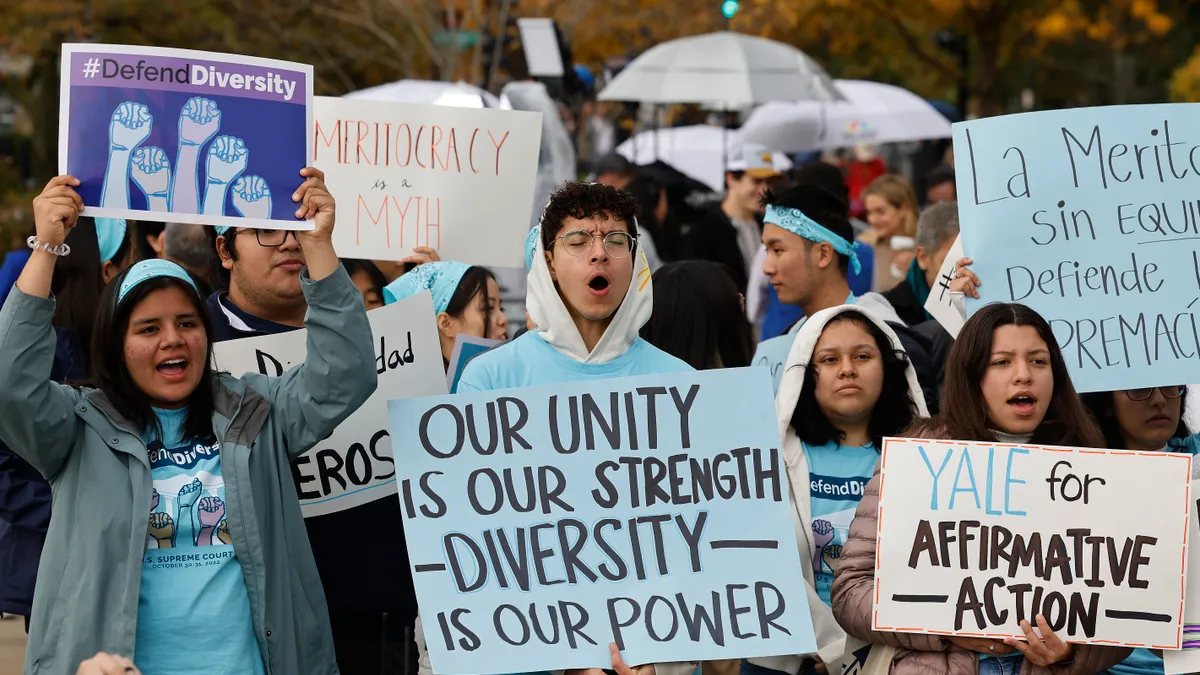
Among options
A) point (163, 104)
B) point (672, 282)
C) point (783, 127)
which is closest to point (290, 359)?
point (163, 104)

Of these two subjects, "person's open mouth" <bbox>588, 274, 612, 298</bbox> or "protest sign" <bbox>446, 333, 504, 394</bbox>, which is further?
"protest sign" <bbox>446, 333, 504, 394</bbox>

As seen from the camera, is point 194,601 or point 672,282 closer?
point 194,601

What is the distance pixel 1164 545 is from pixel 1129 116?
167 centimetres

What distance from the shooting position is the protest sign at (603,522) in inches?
158

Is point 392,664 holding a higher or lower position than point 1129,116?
lower

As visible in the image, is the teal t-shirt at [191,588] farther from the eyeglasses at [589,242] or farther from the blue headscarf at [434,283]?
the blue headscarf at [434,283]

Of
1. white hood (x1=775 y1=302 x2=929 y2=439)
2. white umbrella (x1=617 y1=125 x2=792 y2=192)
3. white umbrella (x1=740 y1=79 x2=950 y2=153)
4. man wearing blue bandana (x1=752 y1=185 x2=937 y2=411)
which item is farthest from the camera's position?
white umbrella (x1=617 y1=125 x2=792 y2=192)

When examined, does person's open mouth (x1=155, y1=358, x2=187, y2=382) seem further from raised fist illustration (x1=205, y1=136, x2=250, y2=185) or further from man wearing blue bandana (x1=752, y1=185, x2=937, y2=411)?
man wearing blue bandana (x1=752, y1=185, x2=937, y2=411)

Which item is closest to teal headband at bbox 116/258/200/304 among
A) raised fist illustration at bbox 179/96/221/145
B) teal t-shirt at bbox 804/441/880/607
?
raised fist illustration at bbox 179/96/221/145

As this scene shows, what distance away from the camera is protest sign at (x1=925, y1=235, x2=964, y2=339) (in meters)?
5.48

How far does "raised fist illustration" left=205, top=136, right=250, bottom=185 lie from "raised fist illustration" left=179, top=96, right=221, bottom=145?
40 millimetres

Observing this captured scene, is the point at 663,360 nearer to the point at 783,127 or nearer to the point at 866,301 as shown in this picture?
the point at 866,301

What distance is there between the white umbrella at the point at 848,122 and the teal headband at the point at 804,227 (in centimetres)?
1029

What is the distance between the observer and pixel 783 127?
16688 millimetres
